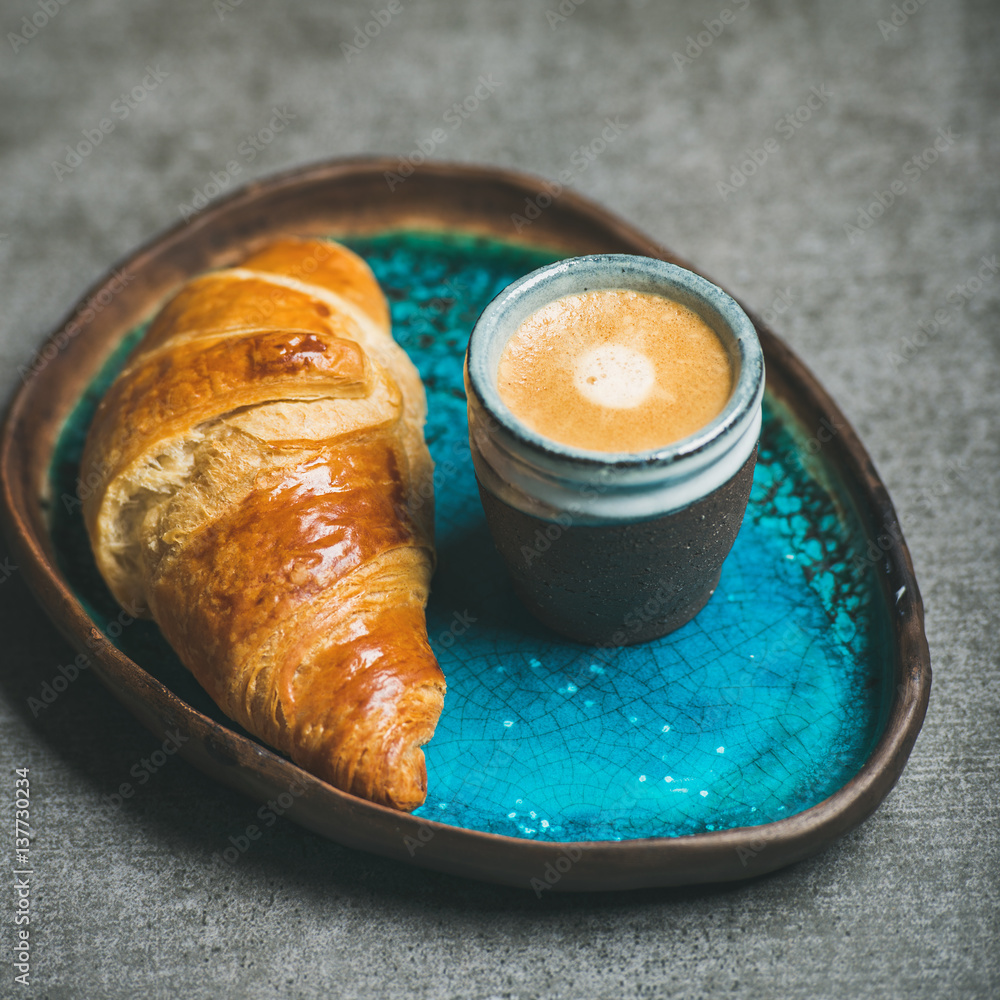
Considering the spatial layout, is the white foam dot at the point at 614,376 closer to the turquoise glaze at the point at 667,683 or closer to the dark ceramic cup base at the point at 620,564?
the dark ceramic cup base at the point at 620,564

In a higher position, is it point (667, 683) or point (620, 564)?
point (620, 564)

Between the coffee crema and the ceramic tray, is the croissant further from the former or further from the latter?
the coffee crema

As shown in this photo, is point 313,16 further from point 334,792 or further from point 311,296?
point 334,792

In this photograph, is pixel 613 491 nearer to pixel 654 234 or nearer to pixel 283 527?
pixel 283 527

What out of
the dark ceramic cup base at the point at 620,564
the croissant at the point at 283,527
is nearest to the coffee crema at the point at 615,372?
the dark ceramic cup base at the point at 620,564

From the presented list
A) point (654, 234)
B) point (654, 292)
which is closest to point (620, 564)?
point (654, 292)

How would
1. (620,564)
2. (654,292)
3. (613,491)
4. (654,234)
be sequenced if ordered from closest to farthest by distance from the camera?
(613,491) < (620,564) < (654,292) < (654,234)
